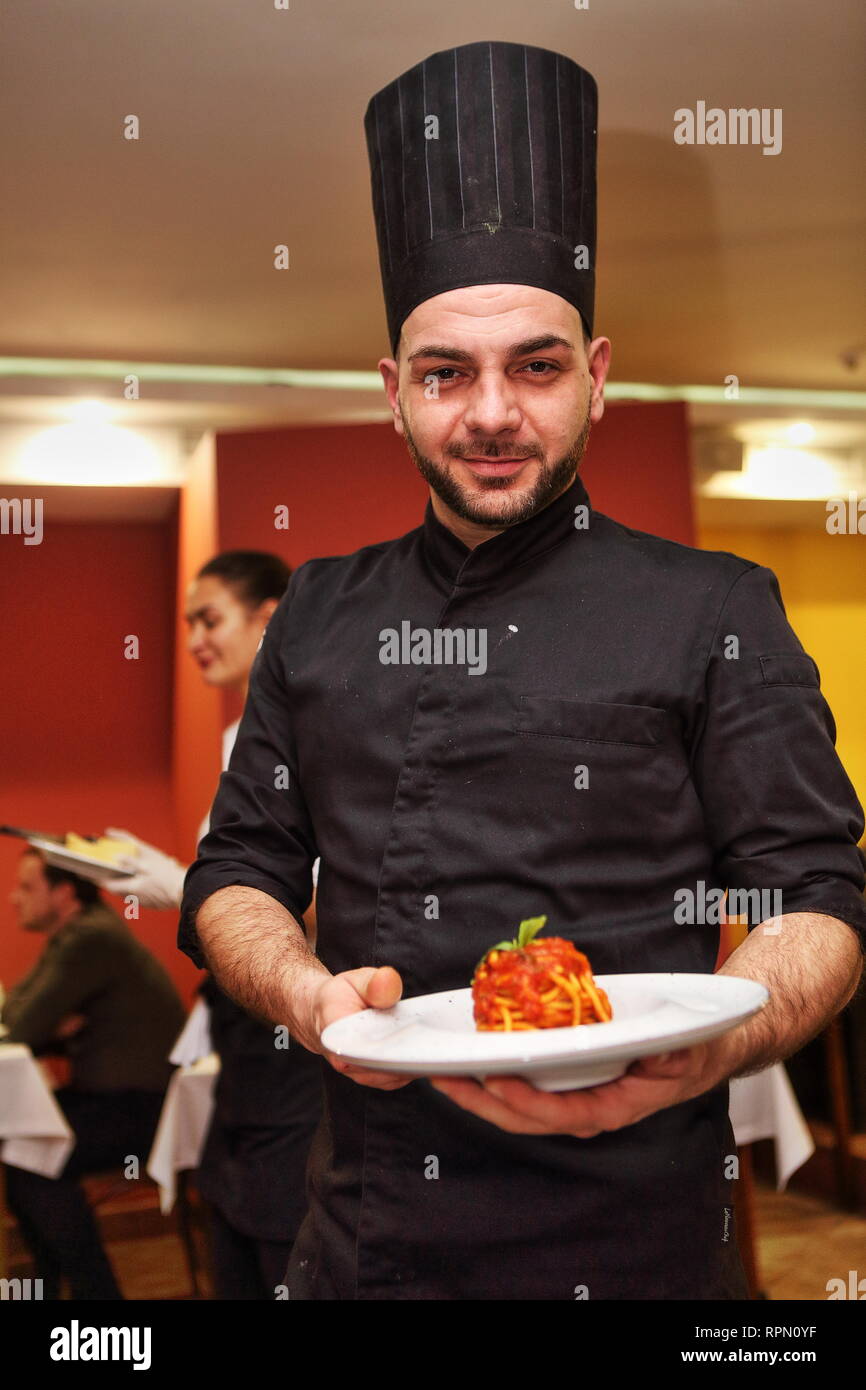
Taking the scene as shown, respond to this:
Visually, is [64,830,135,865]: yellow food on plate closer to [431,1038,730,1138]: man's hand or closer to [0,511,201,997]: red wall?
[0,511,201,997]: red wall

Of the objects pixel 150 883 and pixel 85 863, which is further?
pixel 150 883

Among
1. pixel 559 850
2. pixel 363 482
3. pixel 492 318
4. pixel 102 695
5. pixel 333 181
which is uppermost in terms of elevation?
pixel 333 181

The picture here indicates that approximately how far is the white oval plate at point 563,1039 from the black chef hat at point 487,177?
73 cm

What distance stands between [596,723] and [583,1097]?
374 mm

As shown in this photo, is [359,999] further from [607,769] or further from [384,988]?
[607,769]

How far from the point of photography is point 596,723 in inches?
46.5

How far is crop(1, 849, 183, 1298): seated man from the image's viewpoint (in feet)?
11.0

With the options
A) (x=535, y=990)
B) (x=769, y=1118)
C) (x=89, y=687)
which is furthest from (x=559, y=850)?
(x=89, y=687)

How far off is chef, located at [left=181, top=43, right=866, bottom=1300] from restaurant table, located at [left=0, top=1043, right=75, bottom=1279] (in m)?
2.14

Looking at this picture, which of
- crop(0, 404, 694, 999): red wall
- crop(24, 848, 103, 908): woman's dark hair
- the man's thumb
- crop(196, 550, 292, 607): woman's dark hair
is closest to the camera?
the man's thumb

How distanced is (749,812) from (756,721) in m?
0.08

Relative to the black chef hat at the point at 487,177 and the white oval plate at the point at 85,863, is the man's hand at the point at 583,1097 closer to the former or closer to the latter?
the black chef hat at the point at 487,177

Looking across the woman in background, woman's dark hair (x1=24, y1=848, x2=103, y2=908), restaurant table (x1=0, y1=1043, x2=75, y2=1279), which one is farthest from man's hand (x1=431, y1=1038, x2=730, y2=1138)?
woman's dark hair (x1=24, y1=848, x2=103, y2=908)
